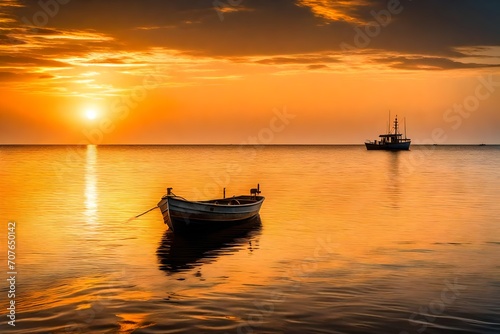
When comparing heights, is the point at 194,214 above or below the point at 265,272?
above

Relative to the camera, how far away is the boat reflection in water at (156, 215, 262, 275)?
25312 mm

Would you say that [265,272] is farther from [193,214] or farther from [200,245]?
[193,214]

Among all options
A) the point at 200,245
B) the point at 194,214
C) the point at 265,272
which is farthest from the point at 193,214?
the point at 265,272

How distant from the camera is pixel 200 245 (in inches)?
1157

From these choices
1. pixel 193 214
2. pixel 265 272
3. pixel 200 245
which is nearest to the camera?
pixel 265 272

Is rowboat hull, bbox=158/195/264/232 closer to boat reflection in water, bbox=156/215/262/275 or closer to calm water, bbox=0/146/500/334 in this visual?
boat reflection in water, bbox=156/215/262/275

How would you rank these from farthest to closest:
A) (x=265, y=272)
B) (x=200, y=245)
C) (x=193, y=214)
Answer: (x=193, y=214) → (x=200, y=245) → (x=265, y=272)

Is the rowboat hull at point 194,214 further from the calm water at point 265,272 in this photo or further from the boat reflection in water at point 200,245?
the calm water at point 265,272

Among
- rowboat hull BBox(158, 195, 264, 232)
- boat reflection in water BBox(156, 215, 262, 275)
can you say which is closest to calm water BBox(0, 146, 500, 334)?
boat reflection in water BBox(156, 215, 262, 275)

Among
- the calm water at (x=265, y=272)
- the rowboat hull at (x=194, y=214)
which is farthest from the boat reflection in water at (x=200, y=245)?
the rowboat hull at (x=194, y=214)

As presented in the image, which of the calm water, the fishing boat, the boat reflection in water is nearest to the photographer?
the calm water

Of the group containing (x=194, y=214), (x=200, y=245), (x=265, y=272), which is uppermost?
(x=194, y=214)

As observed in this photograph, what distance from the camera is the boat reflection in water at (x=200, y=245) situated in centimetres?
2531

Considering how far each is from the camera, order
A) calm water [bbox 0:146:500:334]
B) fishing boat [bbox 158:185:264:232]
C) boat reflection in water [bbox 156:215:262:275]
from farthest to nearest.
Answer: fishing boat [bbox 158:185:264:232] → boat reflection in water [bbox 156:215:262:275] → calm water [bbox 0:146:500:334]
